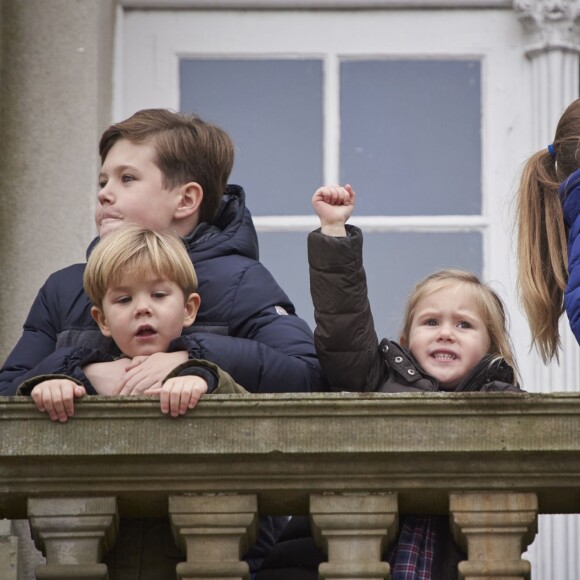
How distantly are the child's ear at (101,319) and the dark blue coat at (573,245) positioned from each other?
1233 millimetres

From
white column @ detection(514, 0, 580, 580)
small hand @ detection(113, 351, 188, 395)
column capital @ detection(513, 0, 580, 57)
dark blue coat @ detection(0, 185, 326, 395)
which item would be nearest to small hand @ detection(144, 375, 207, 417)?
small hand @ detection(113, 351, 188, 395)

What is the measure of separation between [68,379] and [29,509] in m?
0.34

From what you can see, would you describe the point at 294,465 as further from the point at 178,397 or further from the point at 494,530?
the point at 494,530

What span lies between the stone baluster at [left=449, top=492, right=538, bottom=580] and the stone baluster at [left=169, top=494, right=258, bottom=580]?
0.51m

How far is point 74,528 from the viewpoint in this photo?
561cm

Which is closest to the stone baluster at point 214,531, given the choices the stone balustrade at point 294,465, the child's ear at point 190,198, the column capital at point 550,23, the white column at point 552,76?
the stone balustrade at point 294,465

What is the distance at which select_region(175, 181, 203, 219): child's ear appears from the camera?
657 cm

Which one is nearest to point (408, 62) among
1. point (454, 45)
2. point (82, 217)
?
point (454, 45)

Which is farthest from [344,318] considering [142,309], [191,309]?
[142,309]

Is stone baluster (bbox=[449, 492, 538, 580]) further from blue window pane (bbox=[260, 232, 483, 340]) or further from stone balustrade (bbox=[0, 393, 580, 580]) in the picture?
blue window pane (bbox=[260, 232, 483, 340])

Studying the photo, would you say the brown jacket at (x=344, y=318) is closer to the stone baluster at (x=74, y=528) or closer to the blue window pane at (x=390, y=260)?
the stone baluster at (x=74, y=528)

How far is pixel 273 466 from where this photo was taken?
560cm

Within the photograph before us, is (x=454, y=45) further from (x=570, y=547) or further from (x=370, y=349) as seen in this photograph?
(x=370, y=349)

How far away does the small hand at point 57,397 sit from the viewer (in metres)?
5.56
